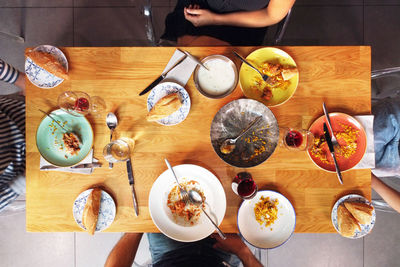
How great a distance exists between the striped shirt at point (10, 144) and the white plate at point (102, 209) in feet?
1.64

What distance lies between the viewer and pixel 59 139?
1237 millimetres

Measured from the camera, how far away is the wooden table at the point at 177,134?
1.25 m

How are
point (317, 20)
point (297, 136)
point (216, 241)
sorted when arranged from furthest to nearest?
point (317, 20) < point (216, 241) < point (297, 136)

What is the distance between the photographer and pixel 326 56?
125 cm

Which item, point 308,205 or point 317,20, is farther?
point 317,20

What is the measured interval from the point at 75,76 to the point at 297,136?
3.67 ft

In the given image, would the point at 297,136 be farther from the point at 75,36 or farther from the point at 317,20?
the point at 75,36

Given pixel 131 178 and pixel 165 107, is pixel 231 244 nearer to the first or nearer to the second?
pixel 131 178

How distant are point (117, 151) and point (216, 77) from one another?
589 mm

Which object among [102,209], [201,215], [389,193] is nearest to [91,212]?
[102,209]

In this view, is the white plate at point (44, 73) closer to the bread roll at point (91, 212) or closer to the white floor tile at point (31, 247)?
the bread roll at point (91, 212)

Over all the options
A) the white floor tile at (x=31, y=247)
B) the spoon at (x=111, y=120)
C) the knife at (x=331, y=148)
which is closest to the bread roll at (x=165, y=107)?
the spoon at (x=111, y=120)

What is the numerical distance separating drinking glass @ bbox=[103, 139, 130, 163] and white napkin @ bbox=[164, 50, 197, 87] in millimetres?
398

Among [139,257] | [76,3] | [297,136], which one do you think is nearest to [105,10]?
[76,3]
